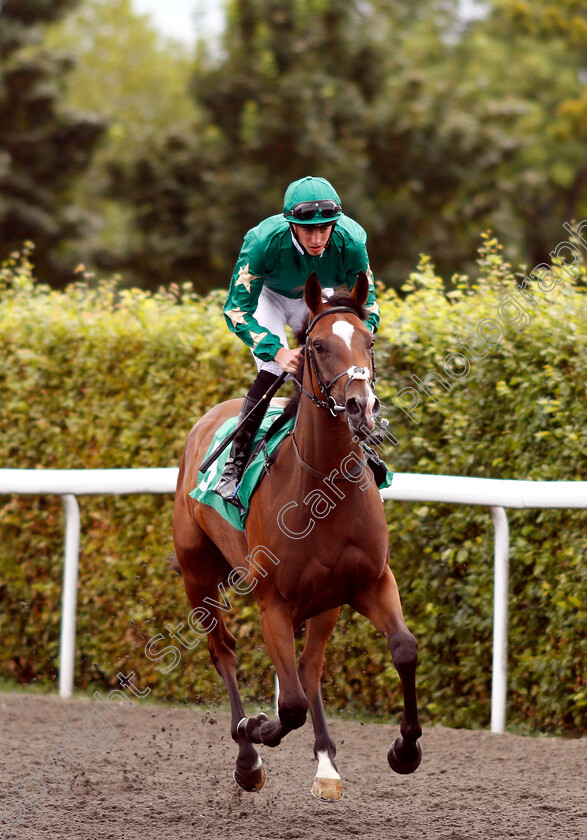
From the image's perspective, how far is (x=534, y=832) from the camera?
3.57 m

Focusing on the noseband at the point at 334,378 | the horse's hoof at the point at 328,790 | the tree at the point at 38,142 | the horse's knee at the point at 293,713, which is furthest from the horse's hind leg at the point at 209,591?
the tree at the point at 38,142

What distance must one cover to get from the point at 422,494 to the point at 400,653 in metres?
1.48

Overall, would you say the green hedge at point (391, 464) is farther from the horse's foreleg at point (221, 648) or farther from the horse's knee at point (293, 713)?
the horse's knee at point (293, 713)

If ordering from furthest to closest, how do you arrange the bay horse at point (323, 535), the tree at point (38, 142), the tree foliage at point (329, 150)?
1. the tree at point (38, 142)
2. the tree foliage at point (329, 150)
3. the bay horse at point (323, 535)

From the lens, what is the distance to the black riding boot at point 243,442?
420cm

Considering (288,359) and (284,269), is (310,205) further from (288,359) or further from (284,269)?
(288,359)

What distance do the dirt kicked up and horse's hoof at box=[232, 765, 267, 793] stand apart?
0.04 metres

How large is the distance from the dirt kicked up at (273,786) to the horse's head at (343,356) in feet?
4.77

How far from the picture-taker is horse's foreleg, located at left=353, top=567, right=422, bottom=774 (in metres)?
3.70

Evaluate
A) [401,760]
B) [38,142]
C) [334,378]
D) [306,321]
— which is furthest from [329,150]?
[401,760]

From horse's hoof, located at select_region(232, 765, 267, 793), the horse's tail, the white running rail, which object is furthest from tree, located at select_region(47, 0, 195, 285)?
horse's hoof, located at select_region(232, 765, 267, 793)

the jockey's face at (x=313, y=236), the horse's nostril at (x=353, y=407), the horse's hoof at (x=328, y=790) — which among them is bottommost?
the horse's hoof at (x=328, y=790)

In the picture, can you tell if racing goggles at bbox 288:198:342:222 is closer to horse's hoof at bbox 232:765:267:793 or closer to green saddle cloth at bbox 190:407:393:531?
green saddle cloth at bbox 190:407:393:531

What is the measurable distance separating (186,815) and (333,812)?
0.54m
